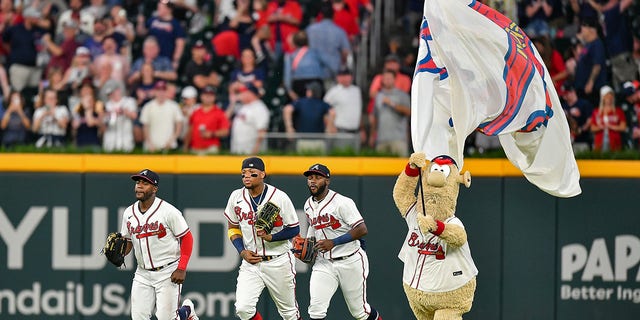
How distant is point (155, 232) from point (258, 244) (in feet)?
3.59

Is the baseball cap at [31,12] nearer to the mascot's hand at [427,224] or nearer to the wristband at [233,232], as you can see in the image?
the wristband at [233,232]

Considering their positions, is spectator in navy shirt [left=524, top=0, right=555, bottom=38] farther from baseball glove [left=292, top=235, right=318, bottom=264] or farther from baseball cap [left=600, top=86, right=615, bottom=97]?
baseball glove [left=292, top=235, right=318, bottom=264]

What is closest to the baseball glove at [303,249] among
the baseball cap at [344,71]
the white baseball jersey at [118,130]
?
the white baseball jersey at [118,130]

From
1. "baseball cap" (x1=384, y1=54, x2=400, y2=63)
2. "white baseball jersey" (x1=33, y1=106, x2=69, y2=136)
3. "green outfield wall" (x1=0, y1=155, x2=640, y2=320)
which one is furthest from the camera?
"baseball cap" (x1=384, y1=54, x2=400, y2=63)

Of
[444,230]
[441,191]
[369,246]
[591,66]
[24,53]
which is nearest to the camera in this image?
[444,230]

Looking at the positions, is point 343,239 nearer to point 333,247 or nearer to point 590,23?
point 333,247

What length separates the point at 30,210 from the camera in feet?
45.1

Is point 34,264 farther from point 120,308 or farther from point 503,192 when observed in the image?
point 503,192

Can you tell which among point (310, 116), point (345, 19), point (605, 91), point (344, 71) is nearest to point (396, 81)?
point (344, 71)

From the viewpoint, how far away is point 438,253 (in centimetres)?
1109

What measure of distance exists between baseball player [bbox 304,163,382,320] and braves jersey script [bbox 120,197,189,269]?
4.58 ft

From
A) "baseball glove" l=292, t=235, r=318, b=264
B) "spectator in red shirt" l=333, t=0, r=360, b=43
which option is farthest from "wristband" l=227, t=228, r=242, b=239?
"spectator in red shirt" l=333, t=0, r=360, b=43

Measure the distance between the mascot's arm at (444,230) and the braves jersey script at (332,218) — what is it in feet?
5.43

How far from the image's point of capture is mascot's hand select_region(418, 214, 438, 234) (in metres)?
10.6
